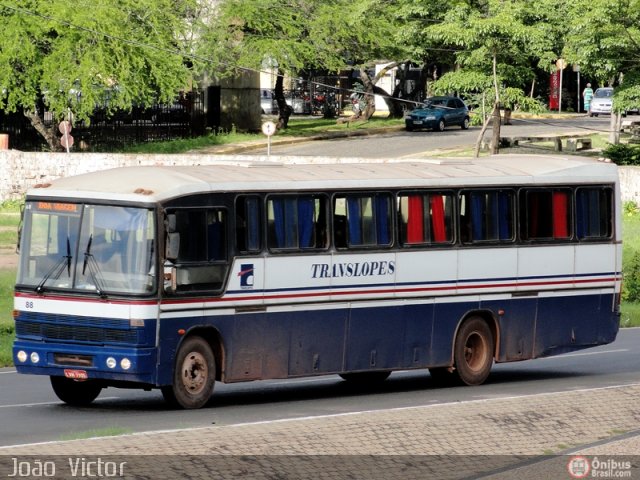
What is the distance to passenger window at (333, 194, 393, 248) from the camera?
1875 cm

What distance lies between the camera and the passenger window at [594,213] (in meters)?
21.8

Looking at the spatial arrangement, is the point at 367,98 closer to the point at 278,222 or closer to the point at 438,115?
the point at 438,115

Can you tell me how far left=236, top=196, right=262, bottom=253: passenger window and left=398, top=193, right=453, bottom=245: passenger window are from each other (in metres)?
2.41

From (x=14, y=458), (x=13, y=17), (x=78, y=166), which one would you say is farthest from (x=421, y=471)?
(x=13, y=17)

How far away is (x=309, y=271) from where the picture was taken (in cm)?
1825

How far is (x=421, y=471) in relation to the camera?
1281cm

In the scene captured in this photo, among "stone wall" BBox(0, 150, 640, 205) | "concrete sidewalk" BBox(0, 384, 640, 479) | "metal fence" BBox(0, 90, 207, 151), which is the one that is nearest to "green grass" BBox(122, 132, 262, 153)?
"metal fence" BBox(0, 90, 207, 151)

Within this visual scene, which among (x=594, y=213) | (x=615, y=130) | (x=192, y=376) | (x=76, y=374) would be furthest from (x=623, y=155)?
(x=76, y=374)

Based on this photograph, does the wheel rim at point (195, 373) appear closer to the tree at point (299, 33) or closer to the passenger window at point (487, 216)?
the passenger window at point (487, 216)

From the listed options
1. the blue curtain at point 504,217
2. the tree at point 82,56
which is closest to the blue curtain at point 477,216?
the blue curtain at point 504,217

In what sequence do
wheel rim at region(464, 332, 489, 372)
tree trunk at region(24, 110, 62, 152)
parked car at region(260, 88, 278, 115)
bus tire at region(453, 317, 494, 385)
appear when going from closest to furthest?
1. bus tire at region(453, 317, 494, 385)
2. wheel rim at region(464, 332, 489, 372)
3. tree trunk at region(24, 110, 62, 152)
4. parked car at region(260, 88, 278, 115)

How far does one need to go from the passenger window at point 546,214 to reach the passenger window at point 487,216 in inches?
9.8

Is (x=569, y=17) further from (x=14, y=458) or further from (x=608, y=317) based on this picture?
(x=14, y=458)

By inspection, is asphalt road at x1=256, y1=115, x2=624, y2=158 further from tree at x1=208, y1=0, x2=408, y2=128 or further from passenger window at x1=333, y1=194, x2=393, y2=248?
passenger window at x1=333, y1=194, x2=393, y2=248
